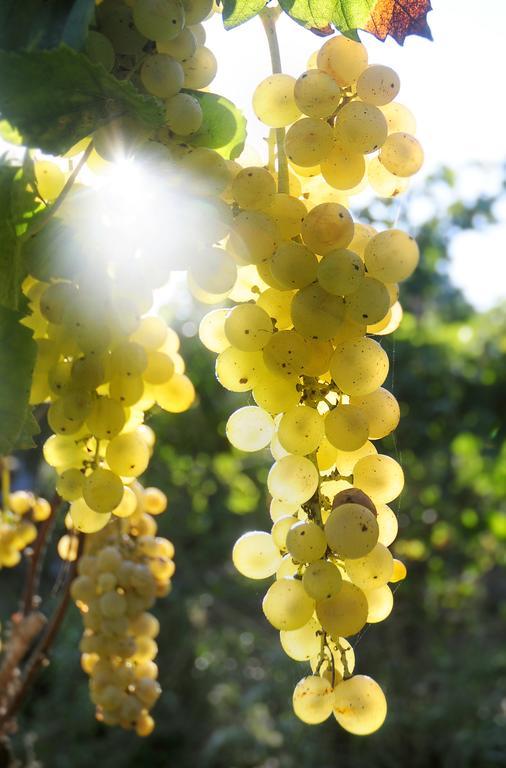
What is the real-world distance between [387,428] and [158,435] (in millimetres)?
1925

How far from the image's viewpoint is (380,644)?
2600 mm

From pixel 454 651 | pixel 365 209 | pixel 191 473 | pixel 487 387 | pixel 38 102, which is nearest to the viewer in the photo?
pixel 38 102

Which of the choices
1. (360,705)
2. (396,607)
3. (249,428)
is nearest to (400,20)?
(249,428)

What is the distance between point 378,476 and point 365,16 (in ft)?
0.82

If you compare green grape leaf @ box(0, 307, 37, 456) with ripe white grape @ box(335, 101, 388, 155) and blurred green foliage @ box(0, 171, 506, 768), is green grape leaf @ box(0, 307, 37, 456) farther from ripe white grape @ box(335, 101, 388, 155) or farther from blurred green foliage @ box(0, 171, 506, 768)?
blurred green foliage @ box(0, 171, 506, 768)

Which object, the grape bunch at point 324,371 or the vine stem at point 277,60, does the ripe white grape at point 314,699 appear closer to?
the grape bunch at point 324,371

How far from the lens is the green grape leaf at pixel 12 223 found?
0.39 m

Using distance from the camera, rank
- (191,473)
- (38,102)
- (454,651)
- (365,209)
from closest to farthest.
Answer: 1. (38,102)
2. (365,209)
3. (191,473)
4. (454,651)

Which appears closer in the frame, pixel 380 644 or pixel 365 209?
pixel 365 209

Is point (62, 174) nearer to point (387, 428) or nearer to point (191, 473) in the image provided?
point (387, 428)

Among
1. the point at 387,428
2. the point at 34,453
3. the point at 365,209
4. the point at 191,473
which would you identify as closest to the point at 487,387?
the point at 365,209

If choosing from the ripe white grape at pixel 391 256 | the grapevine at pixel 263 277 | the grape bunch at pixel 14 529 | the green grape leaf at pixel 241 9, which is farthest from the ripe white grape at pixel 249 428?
the grape bunch at pixel 14 529

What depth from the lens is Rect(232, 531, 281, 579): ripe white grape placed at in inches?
17.6

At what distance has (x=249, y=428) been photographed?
0.47 meters
